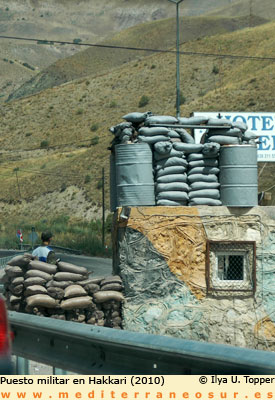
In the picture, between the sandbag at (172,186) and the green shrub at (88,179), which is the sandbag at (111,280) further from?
the green shrub at (88,179)

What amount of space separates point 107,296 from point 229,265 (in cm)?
194

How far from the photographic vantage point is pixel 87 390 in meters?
4.89

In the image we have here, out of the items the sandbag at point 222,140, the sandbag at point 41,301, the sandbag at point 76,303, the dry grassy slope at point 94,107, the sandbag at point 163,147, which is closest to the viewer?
the sandbag at point 41,301

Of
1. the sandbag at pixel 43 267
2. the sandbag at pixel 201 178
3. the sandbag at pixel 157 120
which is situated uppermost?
the sandbag at pixel 157 120

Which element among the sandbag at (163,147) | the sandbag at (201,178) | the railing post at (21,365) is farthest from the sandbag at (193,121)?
the railing post at (21,365)

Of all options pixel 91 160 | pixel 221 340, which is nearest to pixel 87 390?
pixel 221 340

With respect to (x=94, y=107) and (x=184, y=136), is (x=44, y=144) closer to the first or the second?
(x=94, y=107)

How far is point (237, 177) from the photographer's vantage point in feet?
38.8

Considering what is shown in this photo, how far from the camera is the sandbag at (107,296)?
441 inches

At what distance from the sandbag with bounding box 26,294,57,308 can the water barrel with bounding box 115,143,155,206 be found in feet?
6.38

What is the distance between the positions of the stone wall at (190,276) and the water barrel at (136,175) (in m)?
0.21

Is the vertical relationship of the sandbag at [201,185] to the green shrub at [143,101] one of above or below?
below

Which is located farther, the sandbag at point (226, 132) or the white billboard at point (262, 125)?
the white billboard at point (262, 125)

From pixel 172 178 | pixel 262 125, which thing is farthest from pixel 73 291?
pixel 262 125
